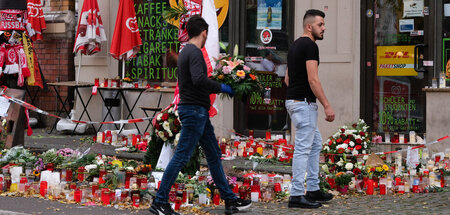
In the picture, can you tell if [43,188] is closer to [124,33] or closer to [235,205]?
[235,205]

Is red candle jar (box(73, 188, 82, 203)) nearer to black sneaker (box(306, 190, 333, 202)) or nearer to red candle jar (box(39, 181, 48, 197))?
red candle jar (box(39, 181, 48, 197))

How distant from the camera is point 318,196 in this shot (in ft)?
25.6

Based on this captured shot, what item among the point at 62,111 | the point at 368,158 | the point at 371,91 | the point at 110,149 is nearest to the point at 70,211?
the point at 368,158

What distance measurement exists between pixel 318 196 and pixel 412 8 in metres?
5.37

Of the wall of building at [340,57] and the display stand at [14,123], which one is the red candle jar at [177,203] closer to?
the display stand at [14,123]

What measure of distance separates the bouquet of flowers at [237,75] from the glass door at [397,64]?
162 inches

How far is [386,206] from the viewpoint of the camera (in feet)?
25.2

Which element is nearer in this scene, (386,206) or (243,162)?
(386,206)

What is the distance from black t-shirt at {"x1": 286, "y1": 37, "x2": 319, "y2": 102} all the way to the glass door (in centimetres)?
488

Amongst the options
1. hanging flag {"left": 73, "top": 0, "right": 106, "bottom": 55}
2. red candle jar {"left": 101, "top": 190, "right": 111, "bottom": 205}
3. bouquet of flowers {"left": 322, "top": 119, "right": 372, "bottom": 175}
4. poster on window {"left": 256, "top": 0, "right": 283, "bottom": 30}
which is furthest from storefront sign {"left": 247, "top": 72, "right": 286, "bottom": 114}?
red candle jar {"left": 101, "top": 190, "right": 111, "bottom": 205}

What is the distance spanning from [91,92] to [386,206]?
9.24m

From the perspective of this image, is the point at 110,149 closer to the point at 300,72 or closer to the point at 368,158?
the point at 368,158

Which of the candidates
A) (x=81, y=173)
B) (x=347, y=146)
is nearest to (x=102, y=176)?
(x=81, y=173)

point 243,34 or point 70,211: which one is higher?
point 243,34
